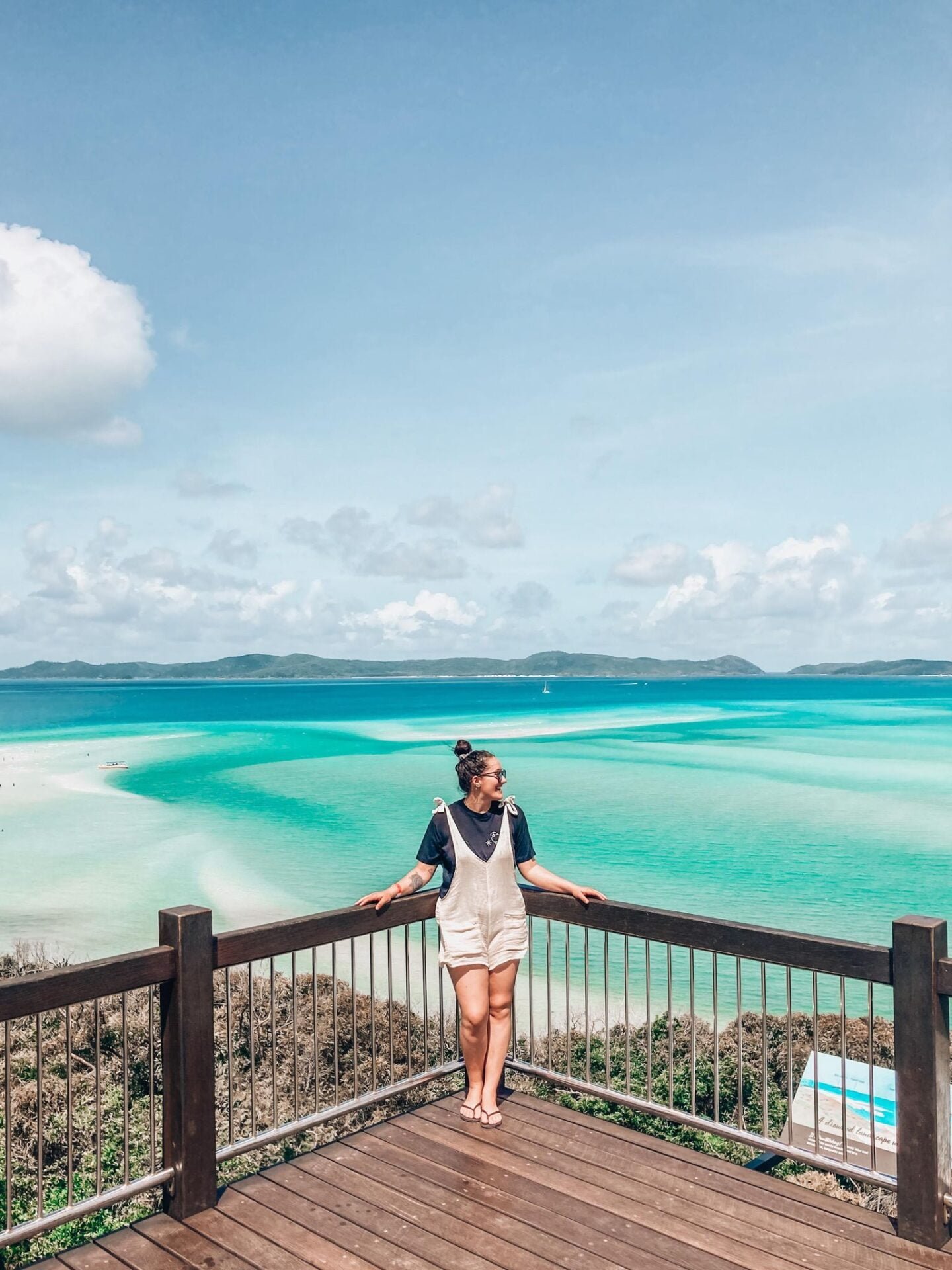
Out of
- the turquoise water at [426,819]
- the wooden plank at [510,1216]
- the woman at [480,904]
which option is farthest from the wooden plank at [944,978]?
the turquoise water at [426,819]

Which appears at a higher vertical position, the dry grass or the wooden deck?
the wooden deck

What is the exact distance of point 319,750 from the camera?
52875mm

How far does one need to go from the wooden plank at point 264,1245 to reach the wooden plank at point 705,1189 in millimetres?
1108

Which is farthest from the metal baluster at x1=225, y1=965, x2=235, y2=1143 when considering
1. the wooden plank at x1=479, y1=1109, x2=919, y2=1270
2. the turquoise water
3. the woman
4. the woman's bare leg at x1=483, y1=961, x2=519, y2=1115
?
the turquoise water

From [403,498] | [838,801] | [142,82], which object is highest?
[403,498]

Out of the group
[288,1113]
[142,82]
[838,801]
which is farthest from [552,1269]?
[838,801]

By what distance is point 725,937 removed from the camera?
3680 mm

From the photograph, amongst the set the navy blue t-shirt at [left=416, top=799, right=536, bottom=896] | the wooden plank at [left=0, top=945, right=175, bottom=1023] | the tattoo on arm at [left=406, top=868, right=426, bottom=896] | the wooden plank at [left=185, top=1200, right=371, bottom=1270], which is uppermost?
the navy blue t-shirt at [left=416, top=799, right=536, bottom=896]

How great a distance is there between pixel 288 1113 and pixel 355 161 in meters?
12.3

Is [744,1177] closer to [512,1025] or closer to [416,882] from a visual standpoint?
[512,1025]

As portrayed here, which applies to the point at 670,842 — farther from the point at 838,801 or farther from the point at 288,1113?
the point at 288,1113

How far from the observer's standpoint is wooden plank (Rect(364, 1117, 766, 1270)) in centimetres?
307

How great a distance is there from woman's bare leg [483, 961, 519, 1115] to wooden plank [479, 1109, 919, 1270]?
18cm

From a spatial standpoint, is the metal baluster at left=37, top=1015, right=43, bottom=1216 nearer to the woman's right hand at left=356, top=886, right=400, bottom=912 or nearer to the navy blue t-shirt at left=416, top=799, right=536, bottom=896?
the woman's right hand at left=356, top=886, right=400, bottom=912
